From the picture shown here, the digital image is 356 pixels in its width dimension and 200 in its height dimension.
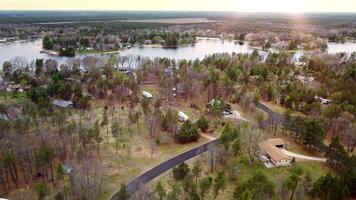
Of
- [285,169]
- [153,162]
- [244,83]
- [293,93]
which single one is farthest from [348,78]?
[153,162]

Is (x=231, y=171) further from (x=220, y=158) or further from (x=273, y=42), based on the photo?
(x=273, y=42)

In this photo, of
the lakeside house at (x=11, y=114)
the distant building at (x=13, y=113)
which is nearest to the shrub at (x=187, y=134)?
the lakeside house at (x=11, y=114)

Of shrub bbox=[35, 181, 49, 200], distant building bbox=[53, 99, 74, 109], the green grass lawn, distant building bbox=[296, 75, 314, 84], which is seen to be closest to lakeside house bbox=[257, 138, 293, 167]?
the green grass lawn

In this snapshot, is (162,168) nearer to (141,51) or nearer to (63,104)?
(63,104)

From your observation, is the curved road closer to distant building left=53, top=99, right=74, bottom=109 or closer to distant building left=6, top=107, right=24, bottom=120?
distant building left=6, top=107, right=24, bottom=120

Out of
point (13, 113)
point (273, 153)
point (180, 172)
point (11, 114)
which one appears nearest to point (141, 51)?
point (13, 113)
